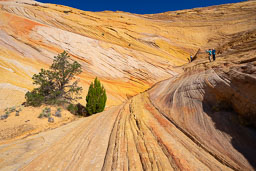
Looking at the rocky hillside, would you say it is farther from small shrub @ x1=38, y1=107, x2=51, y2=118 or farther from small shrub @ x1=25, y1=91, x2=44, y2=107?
small shrub @ x1=38, y1=107, x2=51, y2=118

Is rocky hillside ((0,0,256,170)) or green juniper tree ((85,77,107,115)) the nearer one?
rocky hillside ((0,0,256,170))

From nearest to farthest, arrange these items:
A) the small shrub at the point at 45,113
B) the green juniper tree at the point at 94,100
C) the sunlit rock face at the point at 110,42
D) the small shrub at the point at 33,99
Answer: the small shrub at the point at 45,113
the small shrub at the point at 33,99
the green juniper tree at the point at 94,100
the sunlit rock face at the point at 110,42

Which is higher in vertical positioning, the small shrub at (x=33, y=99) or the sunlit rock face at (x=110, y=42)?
the sunlit rock face at (x=110, y=42)

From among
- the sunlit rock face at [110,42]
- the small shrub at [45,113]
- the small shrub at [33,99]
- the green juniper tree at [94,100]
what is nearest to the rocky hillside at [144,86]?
the sunlit rock face at [110,42]

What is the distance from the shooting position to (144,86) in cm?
2088

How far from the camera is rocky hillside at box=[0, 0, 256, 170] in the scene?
400 cm

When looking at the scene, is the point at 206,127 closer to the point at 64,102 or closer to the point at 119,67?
the point at 64,102

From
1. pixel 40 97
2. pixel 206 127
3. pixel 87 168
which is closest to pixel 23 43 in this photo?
pixel 40 97

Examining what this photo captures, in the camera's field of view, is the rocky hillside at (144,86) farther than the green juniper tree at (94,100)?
No

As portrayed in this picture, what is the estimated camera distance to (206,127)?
15.9 feet

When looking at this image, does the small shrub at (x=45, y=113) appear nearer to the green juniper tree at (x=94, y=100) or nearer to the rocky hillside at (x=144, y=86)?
the rocky hillside at (x=144, y=86)

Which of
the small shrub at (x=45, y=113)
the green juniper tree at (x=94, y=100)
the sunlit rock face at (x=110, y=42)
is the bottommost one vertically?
the small shrub at (x=45, y=113)

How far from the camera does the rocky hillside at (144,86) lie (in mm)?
4000

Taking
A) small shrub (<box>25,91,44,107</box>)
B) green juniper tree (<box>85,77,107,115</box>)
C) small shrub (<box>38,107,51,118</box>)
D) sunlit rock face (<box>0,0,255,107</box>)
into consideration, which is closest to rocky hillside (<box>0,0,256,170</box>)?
sunlit rock face (<box>0,0,255,107</box>)
